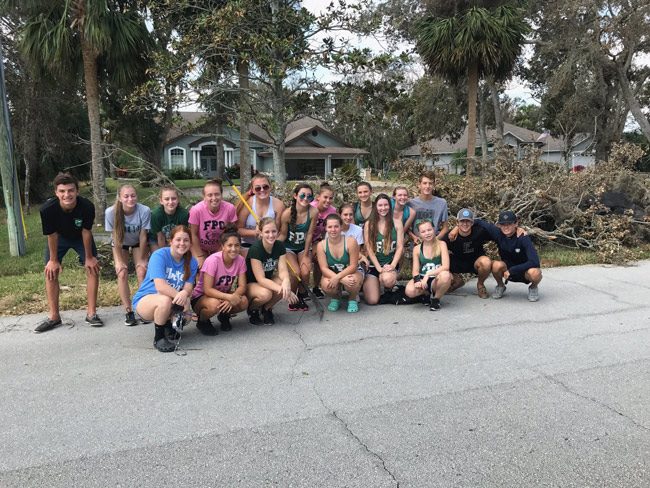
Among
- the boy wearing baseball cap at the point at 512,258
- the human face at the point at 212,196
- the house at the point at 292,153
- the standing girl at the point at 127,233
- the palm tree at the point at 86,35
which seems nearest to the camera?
the standing girl at the point at 127,233

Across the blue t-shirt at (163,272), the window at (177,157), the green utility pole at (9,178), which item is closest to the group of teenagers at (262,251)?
the blue t-shirt at (163,272)

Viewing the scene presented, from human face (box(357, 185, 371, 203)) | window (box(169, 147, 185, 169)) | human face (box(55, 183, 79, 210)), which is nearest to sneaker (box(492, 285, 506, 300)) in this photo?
human face (box(357, 185, 371, 203))

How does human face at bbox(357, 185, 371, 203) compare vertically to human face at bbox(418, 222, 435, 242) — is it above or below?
above

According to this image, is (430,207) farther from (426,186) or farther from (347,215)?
(347,215)

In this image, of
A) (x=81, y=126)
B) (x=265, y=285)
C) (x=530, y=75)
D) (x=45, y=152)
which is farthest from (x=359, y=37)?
(x=530, y=75)

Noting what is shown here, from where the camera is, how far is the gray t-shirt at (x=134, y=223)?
5.23 meters

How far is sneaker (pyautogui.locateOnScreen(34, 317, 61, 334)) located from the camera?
490 centimetres

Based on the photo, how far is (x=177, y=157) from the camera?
4103 cm

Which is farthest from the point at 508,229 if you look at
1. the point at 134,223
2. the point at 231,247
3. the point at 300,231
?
the point at 134,223

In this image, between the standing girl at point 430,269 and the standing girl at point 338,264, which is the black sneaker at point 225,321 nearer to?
the standing girl at point 338,264

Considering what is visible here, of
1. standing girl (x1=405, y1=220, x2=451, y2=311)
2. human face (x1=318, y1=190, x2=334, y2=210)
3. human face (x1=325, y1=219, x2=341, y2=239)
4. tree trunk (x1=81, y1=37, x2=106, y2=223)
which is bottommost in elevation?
standing girl (x1=405, y1=220, x2=451, y2=311)

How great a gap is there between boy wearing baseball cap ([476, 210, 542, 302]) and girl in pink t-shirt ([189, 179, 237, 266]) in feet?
10.3

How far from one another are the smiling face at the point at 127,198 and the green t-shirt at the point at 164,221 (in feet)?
0.74

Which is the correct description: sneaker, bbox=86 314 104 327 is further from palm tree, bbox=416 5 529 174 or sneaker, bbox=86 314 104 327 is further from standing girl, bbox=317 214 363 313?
palm tree, bbox=416 5 529 174
